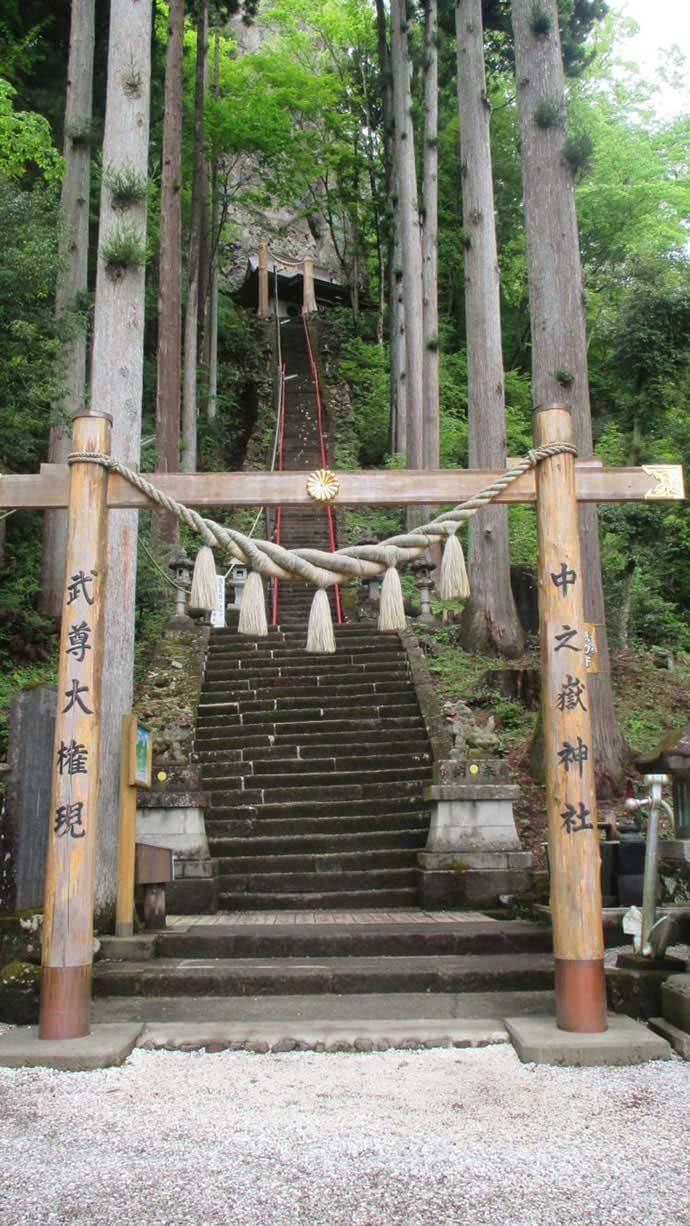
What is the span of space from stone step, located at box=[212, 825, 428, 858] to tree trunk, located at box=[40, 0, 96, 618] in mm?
6244

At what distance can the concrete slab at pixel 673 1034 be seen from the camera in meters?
4.30

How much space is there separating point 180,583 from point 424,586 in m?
3.93

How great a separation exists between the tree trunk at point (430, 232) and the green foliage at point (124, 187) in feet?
30.8

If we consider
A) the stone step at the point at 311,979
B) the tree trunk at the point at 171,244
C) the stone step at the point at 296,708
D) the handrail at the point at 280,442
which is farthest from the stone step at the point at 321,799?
the tree trunk at the point at 171,244

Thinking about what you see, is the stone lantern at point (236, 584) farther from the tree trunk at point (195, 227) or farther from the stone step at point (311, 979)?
the stone step at point (311, 979)

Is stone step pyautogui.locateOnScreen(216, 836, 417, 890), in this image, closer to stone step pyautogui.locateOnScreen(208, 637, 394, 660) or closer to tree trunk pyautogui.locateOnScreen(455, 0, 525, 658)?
stone step pyautogui.locateOnScreen(208, 637, 394, 660)

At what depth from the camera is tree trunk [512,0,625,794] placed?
9219 millimetres

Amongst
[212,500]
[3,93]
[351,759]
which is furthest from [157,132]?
[212,500]

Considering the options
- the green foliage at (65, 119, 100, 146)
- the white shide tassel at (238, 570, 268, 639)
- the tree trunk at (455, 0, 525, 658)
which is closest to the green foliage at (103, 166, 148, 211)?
the white shide tassel at (238, 570, 268, 639)

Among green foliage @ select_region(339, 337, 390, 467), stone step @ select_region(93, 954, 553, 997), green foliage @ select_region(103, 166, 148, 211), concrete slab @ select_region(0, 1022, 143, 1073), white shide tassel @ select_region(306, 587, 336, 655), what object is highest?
green foliage @ select_region(339, 337, 390, 467)

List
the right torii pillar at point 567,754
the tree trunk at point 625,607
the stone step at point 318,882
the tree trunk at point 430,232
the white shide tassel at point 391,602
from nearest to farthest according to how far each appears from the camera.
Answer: the right torii pillar at point 567,754 < the white shide tassel at point 391,602 < the stone step at point 318,882 < the tree trunk at point 625,607 < the tree trunk at point 430,232

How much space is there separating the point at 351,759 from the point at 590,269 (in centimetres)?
1774

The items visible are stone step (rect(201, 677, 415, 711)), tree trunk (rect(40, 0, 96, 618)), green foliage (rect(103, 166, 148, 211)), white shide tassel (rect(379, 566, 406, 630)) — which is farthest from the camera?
tree trunk (rect(40, 0, 96, 618))

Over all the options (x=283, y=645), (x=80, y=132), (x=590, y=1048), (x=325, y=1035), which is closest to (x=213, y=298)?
(x=80, y=132)
